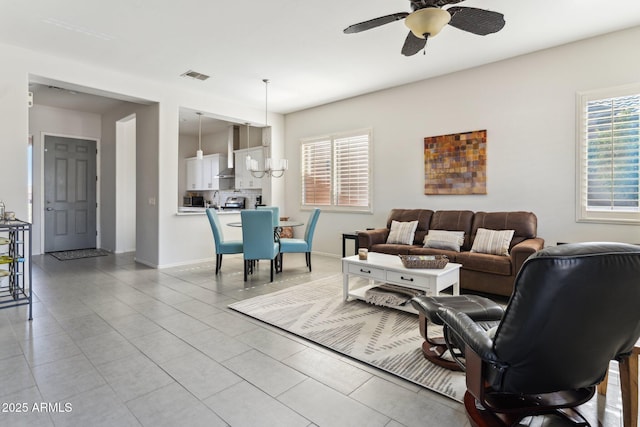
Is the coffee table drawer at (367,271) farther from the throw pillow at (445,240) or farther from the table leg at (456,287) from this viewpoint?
the throw pillow at (445,240)

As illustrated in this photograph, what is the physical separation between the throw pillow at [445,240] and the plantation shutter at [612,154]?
142 cm

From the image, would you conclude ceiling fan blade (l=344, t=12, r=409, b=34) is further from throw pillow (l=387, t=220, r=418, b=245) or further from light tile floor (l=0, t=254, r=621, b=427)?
throw pillow (l=387, t=220, r=418, b=245)

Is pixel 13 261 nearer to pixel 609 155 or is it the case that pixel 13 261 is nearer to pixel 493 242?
pixel 493 242

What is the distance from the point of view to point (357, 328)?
9.62 ft

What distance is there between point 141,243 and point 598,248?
609 centimetres

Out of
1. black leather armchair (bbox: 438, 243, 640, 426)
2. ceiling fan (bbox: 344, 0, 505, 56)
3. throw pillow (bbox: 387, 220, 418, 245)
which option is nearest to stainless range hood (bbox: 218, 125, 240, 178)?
throw pillow (bbox: 387, 220, 418, 245)

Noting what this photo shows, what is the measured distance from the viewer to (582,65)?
3.94 meters

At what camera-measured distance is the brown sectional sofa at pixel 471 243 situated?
3631 mm

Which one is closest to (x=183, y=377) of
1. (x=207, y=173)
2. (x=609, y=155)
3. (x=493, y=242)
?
(x=493, y=242)

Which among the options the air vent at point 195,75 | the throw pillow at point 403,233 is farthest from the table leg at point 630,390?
the air vent at point 195,75

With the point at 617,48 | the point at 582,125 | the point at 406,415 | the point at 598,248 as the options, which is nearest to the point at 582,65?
the point at 617,48

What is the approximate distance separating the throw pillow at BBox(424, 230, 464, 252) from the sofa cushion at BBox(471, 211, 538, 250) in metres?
0.23

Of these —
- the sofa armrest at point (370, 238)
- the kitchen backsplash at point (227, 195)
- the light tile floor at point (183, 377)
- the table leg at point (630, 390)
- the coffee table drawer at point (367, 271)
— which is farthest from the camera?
the kitchen backsplash at point (227, 195)

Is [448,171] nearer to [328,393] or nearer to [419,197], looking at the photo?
[419,197]
